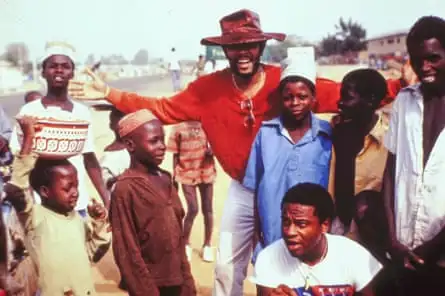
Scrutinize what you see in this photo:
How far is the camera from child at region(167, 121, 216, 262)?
4227 mm

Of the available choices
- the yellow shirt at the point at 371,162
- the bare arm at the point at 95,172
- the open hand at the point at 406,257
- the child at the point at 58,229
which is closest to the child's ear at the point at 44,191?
the child at the point at 58,229

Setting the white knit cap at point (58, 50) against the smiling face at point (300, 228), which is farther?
the white knit cap at point (58, 50)

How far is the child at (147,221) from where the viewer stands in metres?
2.40

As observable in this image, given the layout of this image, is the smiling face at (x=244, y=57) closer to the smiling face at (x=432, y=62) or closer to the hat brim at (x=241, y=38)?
the hat brim at (x=241, y=38)

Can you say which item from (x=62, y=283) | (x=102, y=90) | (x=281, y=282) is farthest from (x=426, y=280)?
(x=102, y=90)

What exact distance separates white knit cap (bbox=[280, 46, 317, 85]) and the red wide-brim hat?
0.18 meters

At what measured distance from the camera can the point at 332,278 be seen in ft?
7.66

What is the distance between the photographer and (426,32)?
7.46 ft

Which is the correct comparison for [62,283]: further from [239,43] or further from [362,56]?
[362,56]

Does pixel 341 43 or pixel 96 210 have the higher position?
pixel 341 43

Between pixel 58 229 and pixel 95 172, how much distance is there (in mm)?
808

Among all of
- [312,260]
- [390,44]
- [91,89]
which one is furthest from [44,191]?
[390,44]

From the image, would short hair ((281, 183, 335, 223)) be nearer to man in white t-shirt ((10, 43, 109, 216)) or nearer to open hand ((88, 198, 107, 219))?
open hand ((88, 198, 107, 219))

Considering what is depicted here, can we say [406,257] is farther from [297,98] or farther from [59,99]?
[59,99]
